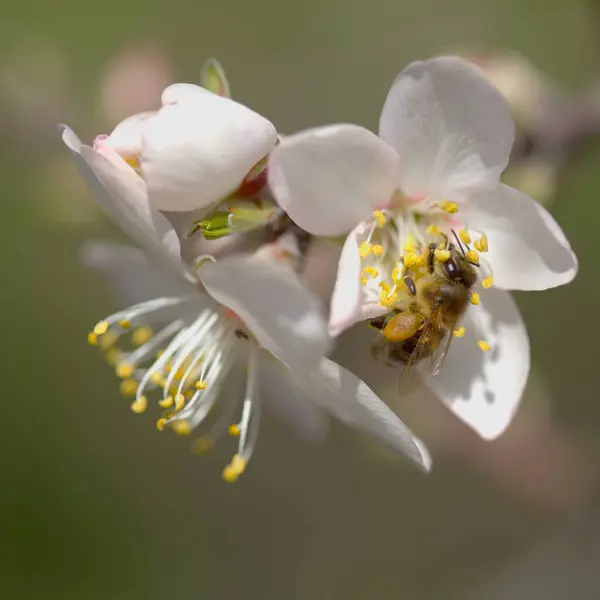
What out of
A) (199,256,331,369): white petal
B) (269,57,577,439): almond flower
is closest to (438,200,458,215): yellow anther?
(269,57,577,439): almond flower

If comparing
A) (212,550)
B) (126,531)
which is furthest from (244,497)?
(126,531)

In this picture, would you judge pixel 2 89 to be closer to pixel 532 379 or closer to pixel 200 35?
pixel 200 35

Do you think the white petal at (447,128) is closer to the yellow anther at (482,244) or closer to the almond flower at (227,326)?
the yellow anther at (482,244)

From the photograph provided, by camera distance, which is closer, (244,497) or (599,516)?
(599,516)

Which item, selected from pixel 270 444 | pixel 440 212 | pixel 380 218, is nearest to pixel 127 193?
pixel 380 218

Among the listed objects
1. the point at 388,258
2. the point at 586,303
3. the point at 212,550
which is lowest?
the point at 212,550

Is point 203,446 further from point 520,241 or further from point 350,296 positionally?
point 520,241

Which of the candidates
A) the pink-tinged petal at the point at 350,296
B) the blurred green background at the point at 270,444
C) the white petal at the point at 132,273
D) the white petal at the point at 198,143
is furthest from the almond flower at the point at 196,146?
the blurred green background at the point at 270,444
